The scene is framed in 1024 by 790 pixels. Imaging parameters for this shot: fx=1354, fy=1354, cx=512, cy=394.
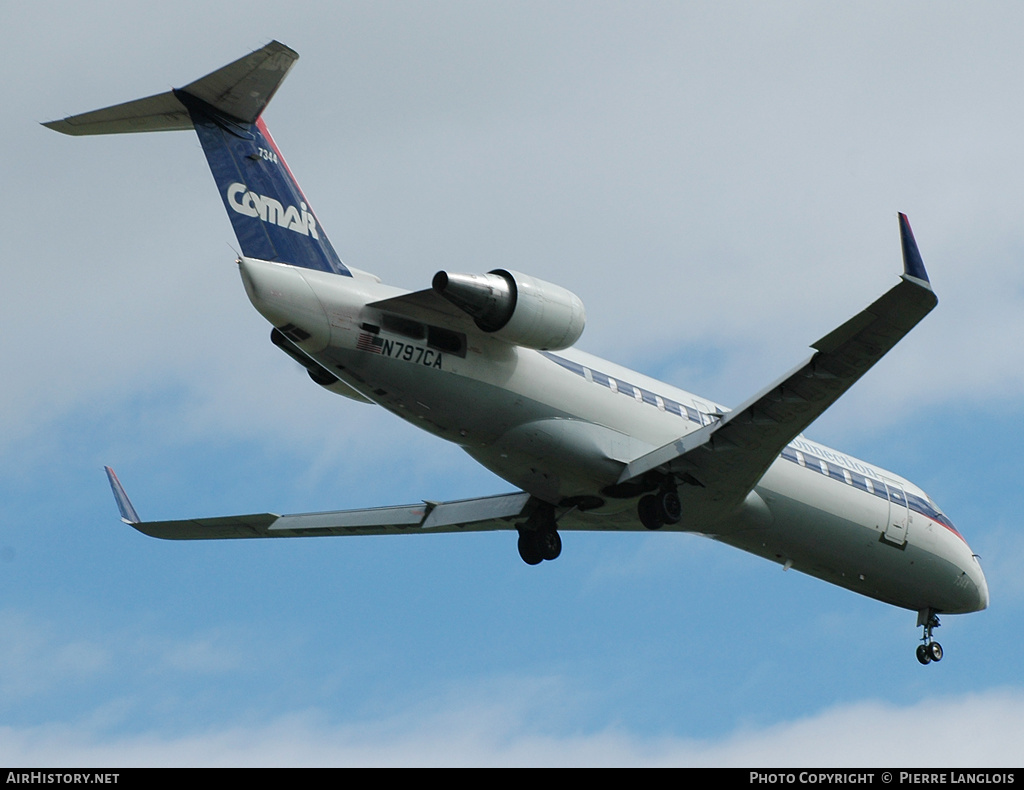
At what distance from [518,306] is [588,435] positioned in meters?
3.45

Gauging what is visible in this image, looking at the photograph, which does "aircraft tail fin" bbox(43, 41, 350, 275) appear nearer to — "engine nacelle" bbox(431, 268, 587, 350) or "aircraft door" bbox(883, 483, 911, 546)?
"engine nacelle" bbox(431, 268, 587, 350)

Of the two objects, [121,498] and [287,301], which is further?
[121,498]

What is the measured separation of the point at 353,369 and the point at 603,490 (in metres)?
5.29

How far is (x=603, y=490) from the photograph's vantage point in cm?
2325

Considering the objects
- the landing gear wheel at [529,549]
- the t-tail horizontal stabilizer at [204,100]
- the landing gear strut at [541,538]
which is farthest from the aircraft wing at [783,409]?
the t-tail horizontal stabilizer at [204,100]

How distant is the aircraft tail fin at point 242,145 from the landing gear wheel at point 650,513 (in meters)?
6.59

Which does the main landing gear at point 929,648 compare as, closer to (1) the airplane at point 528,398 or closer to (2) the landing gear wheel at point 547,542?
(1) the airplane at point 528,398

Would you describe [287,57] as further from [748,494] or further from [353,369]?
[748,494]

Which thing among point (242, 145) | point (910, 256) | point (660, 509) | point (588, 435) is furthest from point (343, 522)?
point (910, 256)

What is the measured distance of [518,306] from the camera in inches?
789

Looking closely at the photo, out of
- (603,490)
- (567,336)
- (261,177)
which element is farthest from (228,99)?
(603,490)

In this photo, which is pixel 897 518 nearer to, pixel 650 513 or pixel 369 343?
pixel 650 513

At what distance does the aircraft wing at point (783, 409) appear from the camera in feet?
63.4

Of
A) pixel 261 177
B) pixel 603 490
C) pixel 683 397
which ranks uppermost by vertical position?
pixel 261 177
